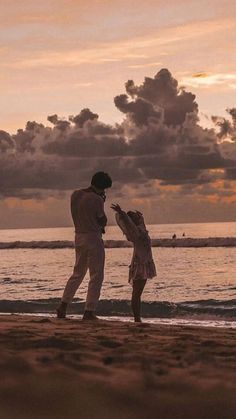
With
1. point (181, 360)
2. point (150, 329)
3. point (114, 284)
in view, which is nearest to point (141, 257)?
point (150, 329)

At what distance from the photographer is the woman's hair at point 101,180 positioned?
862 cm

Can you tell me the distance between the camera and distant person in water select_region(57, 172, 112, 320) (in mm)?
8641

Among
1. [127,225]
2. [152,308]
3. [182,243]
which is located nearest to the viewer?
[127,225]

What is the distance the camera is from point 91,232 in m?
8.66

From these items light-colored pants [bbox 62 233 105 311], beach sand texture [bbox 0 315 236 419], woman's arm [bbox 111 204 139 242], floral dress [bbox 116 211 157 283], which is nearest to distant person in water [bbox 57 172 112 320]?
light-colored pants [bbox 62 233 105 311]

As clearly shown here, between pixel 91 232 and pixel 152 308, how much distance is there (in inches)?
261

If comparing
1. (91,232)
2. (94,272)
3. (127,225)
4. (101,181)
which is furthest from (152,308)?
(101,181)

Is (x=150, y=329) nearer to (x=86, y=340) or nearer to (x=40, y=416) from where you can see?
(x=86, y=340)

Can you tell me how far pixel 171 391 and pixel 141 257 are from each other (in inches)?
210

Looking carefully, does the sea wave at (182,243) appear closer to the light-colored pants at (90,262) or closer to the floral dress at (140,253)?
the floral dress at (140,253)

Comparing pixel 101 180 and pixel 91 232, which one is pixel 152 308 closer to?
pixel 91 232

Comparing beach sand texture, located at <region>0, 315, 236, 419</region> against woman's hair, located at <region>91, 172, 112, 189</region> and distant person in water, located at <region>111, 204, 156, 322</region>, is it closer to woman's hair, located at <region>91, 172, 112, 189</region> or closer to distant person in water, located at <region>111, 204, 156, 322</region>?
woman's hair, located at <region>91, 172, 112, 189</region>

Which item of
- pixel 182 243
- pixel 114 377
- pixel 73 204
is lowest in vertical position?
pixel 182 243

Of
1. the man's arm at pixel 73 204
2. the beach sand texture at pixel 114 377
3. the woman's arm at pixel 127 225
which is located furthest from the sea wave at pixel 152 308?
the beach sand texture at pixel 114 377
